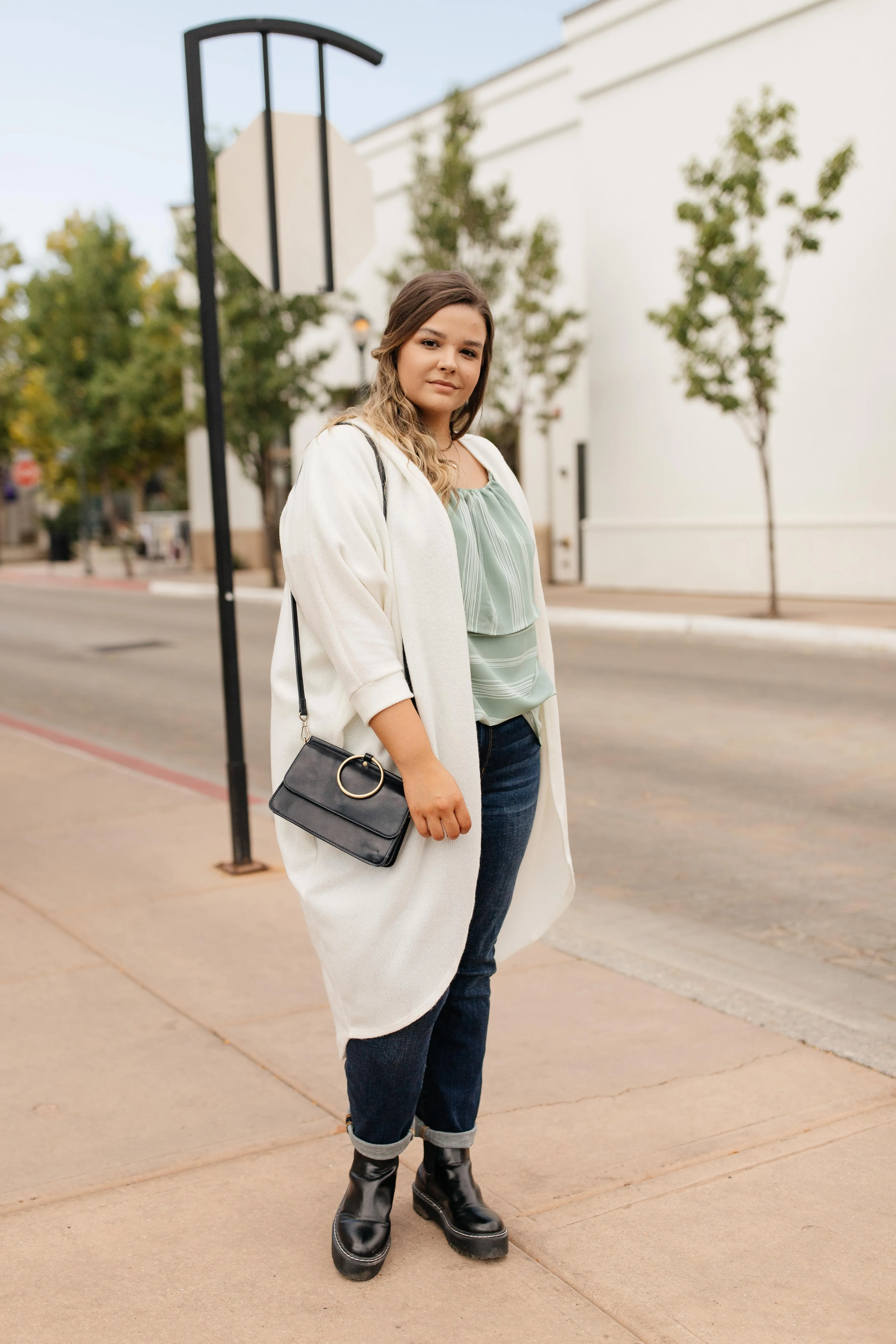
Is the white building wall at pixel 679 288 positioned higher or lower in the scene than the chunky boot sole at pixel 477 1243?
higher

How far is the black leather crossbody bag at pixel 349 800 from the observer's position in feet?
8.18

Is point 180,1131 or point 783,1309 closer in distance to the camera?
point 783,1309

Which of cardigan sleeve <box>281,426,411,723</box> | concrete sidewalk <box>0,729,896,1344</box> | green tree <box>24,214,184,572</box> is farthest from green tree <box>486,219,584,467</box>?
cardigan sleeve <box>281,426,411,723</box>

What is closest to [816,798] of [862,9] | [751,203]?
[751,203]

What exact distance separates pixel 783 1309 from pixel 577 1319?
38cm

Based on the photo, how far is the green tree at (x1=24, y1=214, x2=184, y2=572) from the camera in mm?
31672

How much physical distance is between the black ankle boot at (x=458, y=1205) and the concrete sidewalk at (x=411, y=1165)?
43mm

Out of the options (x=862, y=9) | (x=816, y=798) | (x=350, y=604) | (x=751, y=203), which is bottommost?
(x=816, y=798)

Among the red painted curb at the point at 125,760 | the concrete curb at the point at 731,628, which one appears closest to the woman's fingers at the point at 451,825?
the red painted curb at the point at 125,760

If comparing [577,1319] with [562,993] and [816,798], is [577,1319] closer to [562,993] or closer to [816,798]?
[562,993]

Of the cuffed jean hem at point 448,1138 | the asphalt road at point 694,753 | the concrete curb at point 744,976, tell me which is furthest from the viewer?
the asphalt road at point 694,753

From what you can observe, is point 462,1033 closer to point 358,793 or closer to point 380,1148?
point 380,1148

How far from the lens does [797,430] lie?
18719mm

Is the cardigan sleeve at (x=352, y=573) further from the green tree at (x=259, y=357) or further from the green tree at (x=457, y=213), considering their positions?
the green tree at (x=259, y=357)
